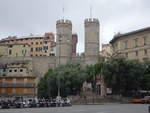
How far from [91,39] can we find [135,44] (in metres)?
17.5

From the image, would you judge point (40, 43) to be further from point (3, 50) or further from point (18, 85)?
point (18, 85)

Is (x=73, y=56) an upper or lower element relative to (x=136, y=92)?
upper

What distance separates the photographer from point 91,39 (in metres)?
81.6

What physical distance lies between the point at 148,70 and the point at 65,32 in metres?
36.0

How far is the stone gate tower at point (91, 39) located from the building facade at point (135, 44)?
9259 mm

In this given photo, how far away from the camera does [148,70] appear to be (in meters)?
52.5

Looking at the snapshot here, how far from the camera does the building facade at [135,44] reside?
64375 millimetres

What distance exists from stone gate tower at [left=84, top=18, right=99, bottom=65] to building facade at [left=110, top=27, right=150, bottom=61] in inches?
365

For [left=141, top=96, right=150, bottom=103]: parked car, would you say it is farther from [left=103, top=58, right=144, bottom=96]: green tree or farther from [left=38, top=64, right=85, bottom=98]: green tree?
[left=38, top=64, right=85, bottom=98]: green tree

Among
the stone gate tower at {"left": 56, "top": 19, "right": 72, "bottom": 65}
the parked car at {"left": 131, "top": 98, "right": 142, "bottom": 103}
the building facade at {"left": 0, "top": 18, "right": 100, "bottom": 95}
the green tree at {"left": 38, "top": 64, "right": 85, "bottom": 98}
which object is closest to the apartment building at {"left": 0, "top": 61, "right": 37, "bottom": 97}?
the building facade at {"left": 0, "top": 18, "right": 100, "bottom": 95}

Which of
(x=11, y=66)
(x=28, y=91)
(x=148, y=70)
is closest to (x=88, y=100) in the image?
(x=148, y=70)

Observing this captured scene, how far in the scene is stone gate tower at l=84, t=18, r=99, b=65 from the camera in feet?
266

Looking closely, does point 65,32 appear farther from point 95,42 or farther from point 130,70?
point 130,70

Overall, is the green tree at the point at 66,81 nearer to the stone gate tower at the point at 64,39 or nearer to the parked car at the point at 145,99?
the parked car at the point at 145,99
